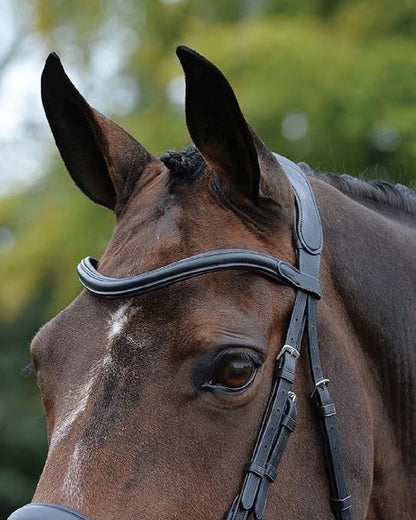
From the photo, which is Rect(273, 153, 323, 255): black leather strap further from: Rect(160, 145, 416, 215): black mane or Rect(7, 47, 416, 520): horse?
Rect(160, 145, 416, 215): black mane

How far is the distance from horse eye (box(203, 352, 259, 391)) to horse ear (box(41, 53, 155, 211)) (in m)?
0.94

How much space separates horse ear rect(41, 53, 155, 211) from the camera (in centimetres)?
342

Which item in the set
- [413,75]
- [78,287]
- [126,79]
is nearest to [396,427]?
[413,75]

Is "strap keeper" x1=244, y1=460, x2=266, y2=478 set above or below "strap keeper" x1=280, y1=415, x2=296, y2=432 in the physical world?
below

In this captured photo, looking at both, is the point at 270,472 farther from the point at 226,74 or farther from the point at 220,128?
the point at 226,74

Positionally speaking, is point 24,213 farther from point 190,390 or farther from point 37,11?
point 190,390

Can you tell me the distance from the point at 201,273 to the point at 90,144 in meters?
1.04

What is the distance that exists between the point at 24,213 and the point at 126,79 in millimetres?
3576

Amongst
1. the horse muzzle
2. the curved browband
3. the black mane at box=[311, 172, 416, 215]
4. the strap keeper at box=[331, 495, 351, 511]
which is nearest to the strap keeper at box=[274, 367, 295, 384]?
the curved browband

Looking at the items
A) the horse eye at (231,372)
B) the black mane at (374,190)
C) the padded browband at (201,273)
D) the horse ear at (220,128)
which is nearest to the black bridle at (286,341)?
the padded browband at (201,273)

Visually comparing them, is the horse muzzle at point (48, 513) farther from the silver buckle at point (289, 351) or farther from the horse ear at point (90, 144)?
the horse ear at point (90, 144)

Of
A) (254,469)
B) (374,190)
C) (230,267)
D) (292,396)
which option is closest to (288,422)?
(292,396)

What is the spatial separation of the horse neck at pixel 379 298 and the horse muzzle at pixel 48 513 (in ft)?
4.25

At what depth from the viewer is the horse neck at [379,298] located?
3.29m
